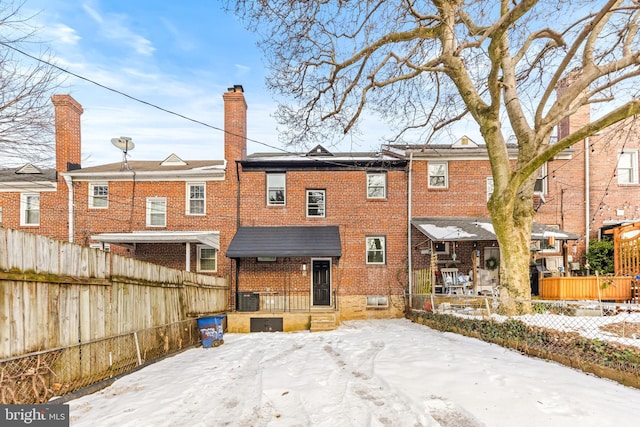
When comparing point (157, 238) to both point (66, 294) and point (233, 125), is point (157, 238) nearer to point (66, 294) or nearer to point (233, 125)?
point (233, 125)

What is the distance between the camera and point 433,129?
13344 millimetres

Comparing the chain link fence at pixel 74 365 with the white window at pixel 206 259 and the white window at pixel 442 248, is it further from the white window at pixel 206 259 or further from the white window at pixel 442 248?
the white window at pixel 442 248

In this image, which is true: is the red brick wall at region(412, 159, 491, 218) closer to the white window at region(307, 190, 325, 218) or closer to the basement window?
the basement window

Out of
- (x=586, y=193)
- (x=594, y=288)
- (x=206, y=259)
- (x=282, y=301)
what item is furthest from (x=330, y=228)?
(x=586, y=193)

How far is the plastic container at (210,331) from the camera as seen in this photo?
10.0 meters

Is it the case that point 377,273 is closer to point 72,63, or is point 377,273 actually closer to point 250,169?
point 250,169

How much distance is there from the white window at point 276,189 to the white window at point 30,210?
10542 mm

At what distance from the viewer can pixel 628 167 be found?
16125mm

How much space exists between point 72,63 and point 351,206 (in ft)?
36.5

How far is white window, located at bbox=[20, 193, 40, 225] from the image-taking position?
15961 mm

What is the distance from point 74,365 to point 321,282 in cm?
1109

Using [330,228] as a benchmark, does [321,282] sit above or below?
below

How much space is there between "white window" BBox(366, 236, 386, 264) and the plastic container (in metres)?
7.78

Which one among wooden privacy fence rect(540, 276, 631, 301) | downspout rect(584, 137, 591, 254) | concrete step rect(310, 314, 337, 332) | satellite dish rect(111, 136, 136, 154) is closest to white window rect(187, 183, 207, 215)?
satellite dish rect(111, 136, 136, 154)
